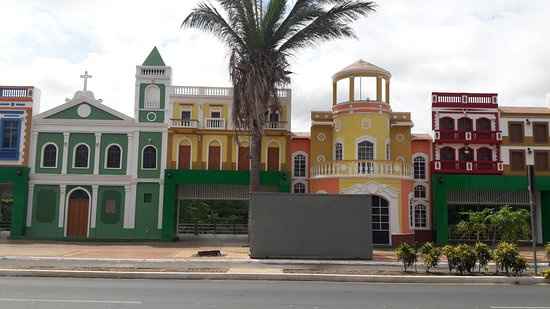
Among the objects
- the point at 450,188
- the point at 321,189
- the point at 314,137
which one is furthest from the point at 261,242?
the point at 450,188

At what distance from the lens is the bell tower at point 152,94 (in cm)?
2889

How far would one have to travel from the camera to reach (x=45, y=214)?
28406 millimetres

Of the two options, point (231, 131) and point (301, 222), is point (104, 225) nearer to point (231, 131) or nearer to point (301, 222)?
point (231, 131)

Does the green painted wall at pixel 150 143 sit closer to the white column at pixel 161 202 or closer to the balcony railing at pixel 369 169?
the white column at pixel 161 202

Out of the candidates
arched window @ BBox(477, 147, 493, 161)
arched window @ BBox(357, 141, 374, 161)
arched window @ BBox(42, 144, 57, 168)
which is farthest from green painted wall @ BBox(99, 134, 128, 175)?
arched window @ BBox(477, 147, 493, 161)

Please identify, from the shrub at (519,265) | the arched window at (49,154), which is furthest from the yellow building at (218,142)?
the shrub at (519,265)

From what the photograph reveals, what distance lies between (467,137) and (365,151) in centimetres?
685

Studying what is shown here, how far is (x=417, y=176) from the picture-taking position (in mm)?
30453

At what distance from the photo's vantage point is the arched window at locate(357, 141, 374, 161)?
2720 cm

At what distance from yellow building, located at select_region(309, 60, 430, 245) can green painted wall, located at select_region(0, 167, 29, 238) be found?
15745 mm

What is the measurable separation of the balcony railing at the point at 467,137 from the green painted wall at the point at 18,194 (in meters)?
23.4

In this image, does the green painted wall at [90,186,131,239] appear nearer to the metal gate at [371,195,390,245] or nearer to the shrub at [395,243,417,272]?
the metal gate at [371,195,390,245]

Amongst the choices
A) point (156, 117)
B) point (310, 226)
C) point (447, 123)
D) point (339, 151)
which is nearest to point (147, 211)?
point (156, 117)

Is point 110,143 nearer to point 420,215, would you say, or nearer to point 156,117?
point 156,117
